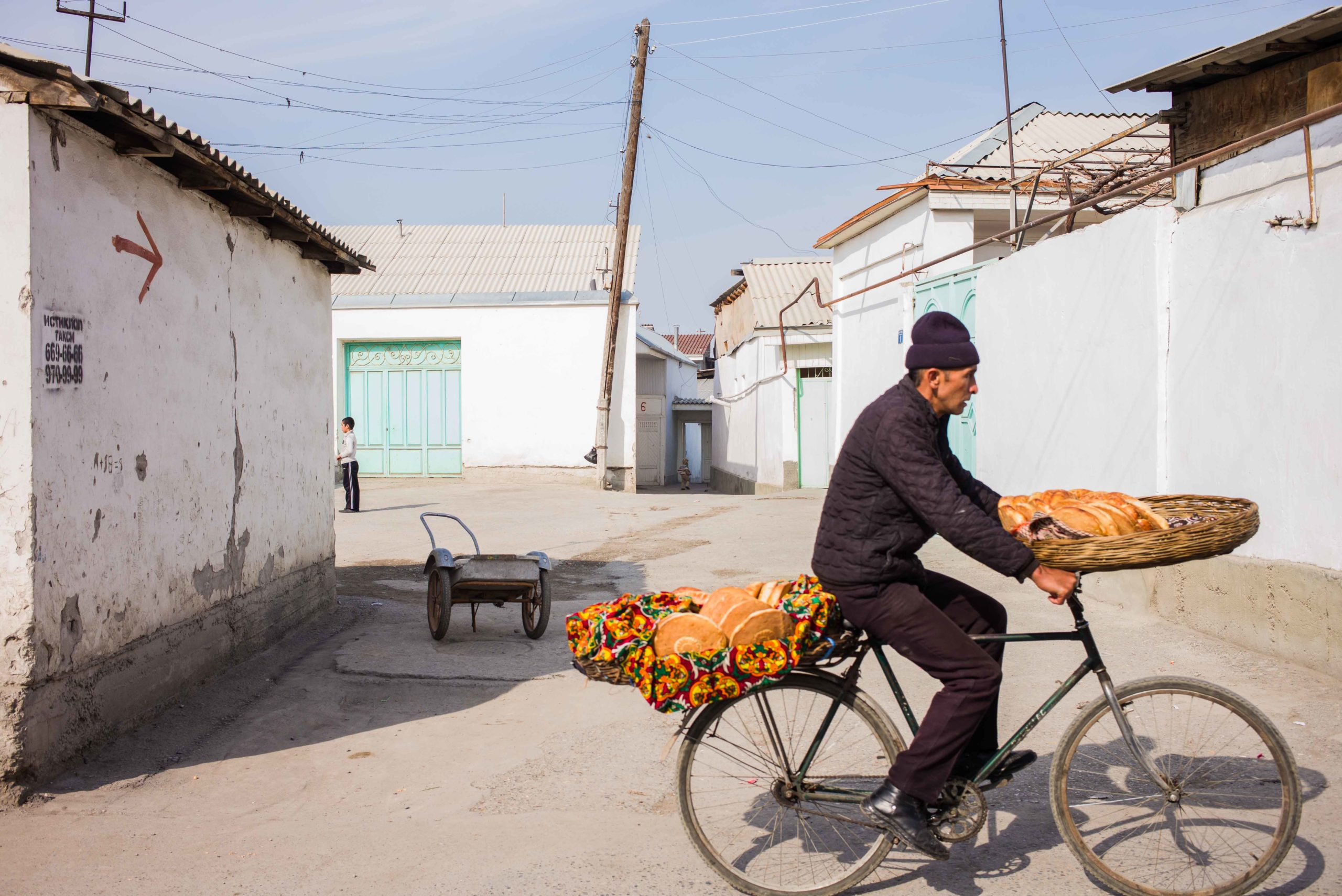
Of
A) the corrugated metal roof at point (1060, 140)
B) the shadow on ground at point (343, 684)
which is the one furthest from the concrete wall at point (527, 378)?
the shadow on ground at point (343, 684)

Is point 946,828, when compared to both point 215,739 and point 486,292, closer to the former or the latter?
point 215,739

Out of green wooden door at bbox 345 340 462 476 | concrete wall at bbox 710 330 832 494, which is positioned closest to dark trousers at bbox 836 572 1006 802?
concrete wall at bbox 710 330 832 494

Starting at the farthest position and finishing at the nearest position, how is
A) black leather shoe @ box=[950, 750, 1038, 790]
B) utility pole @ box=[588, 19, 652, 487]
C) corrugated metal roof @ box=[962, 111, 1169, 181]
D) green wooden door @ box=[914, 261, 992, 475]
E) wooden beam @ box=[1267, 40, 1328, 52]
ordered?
1. utility pole @ box=[588, 19, 652, 487]
2. corrugated metal roof @ box=[962, 111, 1169, 181]
3. green wooden door @ box=[914, 261, 992, 475]
4. wooden beam @ box=[1267, 40, 1328, 52]
5. black leather shoe @ box=[950, 750, 1038, 790]

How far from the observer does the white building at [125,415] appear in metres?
4.40

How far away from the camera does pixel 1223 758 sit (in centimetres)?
387

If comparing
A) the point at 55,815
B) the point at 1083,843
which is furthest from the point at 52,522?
the point at 1083,843

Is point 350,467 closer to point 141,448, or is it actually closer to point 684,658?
point 141,448

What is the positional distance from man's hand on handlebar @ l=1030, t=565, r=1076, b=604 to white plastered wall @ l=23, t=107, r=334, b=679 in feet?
13.3

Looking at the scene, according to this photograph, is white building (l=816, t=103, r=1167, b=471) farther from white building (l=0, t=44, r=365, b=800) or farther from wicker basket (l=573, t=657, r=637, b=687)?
wicker basket (l=573, t=657, r=637, b=687)

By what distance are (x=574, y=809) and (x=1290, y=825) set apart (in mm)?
2650

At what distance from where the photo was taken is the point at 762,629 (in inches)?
128

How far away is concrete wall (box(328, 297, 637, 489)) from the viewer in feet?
73.3

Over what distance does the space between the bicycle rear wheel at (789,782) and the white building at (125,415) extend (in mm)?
2948

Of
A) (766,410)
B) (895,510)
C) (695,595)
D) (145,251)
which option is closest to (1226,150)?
(895,510)
